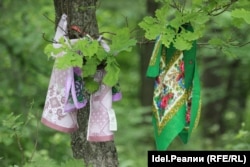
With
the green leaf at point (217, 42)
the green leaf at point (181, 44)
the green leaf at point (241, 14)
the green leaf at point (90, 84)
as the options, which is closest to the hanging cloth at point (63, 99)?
the green leaf at point (90, 84)

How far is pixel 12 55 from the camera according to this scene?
5797 millimetres

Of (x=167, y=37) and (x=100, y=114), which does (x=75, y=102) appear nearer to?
(x=100, y=114)

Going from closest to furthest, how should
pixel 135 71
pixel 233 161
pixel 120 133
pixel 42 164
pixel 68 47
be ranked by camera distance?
pixel 68 47 < pixel 42 164 < pixel 233 161 < pixel 120 133 < pixel 135 71

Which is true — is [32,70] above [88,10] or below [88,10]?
above

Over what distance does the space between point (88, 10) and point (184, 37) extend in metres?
0.63

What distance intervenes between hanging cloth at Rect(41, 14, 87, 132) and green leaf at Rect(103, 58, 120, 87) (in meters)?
0.30

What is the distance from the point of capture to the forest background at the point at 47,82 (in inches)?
144

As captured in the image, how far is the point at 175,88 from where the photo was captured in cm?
327

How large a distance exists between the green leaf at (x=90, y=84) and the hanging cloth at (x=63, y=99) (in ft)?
0.35

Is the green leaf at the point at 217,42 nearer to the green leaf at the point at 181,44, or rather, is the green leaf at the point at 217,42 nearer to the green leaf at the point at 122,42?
the green leaf at the point at 181,44

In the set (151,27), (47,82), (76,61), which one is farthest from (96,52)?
(47,82)

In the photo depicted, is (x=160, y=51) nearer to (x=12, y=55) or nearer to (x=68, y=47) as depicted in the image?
(x=68, y=47)

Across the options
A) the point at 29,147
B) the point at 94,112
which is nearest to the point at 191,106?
the point at 94,112

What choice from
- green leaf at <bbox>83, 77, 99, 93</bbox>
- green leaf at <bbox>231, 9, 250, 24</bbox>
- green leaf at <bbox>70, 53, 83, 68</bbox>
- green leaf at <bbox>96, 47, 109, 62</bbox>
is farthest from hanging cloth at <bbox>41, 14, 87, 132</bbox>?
green leaf at <bbox>231, 9, 250, 24</bbox>
